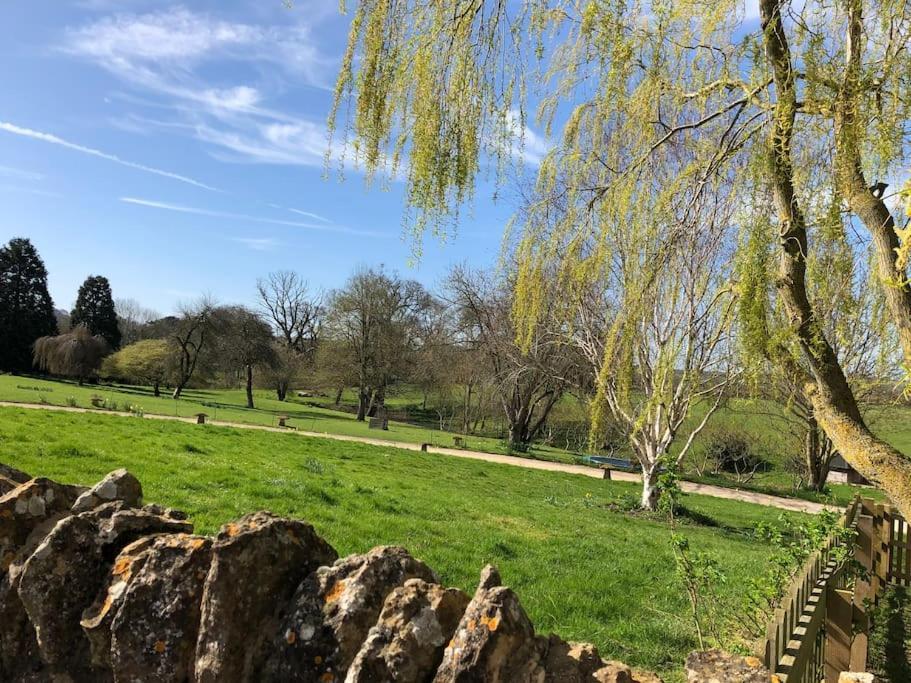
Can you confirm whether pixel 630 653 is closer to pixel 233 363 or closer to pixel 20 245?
pixel 233 363

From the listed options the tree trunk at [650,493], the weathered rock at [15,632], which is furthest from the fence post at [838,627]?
the tree trunk at [650,493]

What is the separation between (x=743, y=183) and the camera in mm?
4254

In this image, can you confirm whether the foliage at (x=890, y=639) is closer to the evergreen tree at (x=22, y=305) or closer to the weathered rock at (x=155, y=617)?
the weathered rock at (x=155, y=617)

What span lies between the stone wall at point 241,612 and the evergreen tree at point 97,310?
6761cm

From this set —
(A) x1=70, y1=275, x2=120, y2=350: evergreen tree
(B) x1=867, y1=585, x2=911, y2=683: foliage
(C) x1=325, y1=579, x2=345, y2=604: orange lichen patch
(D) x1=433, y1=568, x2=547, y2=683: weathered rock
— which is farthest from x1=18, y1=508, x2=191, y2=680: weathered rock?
(A) x1=70, y1=275, x2=120, y2=350: evergreen tree

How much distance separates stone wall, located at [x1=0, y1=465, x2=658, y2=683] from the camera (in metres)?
1.62

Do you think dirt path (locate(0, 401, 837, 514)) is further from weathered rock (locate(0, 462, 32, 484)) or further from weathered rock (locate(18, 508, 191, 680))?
weathered rock (locate(18, 508, 191, 680))

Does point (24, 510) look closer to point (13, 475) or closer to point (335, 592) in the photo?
point (13, 475)

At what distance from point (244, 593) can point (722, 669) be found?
129 cm

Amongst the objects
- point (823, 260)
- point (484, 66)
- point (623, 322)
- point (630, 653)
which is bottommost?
point (630, 653)

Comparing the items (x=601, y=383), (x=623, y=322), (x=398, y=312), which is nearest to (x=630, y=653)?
(x=601, y=383)

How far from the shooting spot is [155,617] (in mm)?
1923

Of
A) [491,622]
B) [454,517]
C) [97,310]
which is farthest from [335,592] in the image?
[97,310]

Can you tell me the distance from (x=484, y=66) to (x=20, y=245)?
221ft
